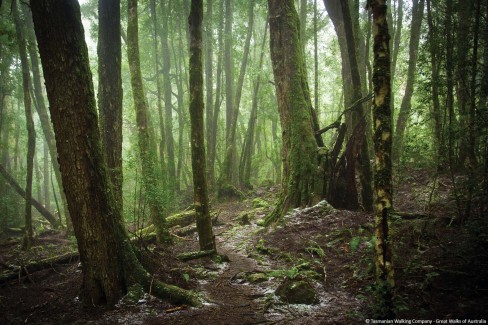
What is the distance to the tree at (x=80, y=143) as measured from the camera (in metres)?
4.38

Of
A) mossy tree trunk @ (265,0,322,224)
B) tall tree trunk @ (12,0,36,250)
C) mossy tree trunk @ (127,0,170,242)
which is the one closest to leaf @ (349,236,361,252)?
mossy tree trunk @ (265,0,322,224)

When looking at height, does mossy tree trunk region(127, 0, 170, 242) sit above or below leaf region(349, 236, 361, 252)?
above

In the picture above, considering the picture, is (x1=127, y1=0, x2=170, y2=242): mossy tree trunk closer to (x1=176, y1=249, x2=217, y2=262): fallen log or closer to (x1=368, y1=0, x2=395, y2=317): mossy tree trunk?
(x1=176, y1=249, x2=217, y2=262): fallen log

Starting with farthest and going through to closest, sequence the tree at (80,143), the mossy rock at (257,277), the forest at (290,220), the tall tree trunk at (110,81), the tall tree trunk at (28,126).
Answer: the tall tree trunk at (28,126)
the tall tree trunk at (110,81)
the mossy rock at (257,277)
the tree at (80,143)
the forest at (290,220)

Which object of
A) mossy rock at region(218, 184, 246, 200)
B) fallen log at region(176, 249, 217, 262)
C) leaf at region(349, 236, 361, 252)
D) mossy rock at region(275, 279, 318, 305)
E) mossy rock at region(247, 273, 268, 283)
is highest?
mossy rock at region(218, 184, 246, 200)

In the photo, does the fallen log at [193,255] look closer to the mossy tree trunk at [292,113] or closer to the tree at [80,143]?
the tree at [80,143]

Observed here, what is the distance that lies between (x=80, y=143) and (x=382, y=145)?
13.1 feet

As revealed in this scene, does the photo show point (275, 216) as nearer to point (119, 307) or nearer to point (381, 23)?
point (119, 307)

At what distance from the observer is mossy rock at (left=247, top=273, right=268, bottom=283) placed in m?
5.55

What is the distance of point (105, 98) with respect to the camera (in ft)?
22.3

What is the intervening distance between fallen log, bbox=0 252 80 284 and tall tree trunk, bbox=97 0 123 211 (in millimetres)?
2227

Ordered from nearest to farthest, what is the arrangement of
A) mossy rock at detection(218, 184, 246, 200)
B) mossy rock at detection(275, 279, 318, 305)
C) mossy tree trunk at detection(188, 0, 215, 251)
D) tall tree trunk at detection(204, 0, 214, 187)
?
mossy rock at detection(275, 279, 318, 305) → mossy tree trunk at detection(188, 0, 215, 251) → mossy rock at detection(218, 184, 246, 200) → tall tree trunk at detection(204, 0, 214, 187)

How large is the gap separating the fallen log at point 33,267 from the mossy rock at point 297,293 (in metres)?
5.04

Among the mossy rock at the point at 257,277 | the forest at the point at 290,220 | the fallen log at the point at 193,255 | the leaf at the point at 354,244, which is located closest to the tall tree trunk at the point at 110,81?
the forest at the point at 290,220
